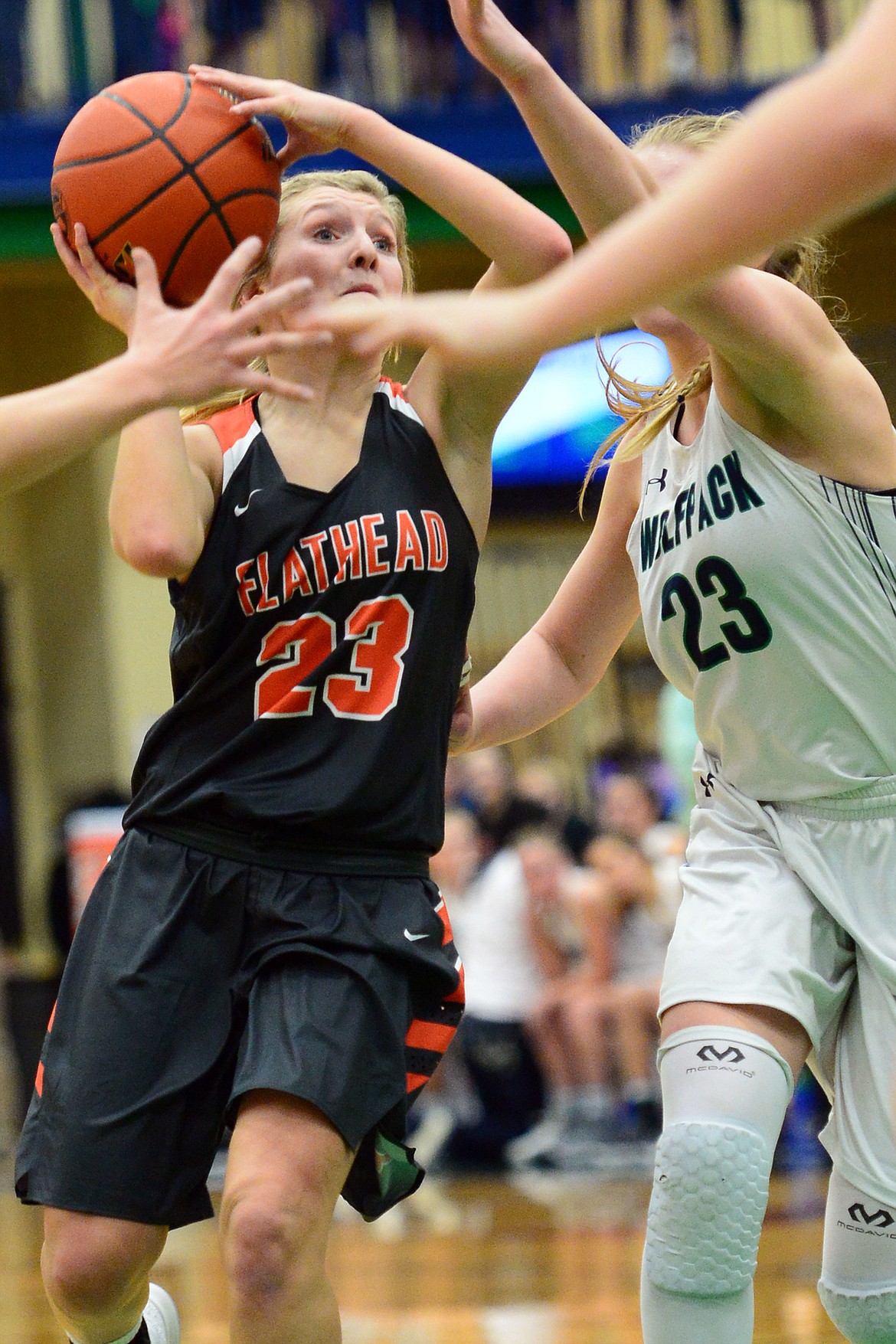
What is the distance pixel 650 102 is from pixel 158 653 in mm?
4493

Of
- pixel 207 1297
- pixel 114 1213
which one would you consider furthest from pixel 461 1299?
pixel 114 1213

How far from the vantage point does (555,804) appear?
985 centimetres

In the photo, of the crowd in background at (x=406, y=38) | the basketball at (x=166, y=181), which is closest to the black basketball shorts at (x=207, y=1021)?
the basketball at (x=166, y=181)

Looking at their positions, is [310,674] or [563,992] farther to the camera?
[563,992]

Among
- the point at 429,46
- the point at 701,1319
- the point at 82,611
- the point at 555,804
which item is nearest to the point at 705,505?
the point at 701,1319

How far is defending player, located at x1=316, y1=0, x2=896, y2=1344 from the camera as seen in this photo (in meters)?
2.62

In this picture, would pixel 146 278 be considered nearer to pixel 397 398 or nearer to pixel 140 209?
pixel 140 209

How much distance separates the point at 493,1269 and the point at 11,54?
24.5 ft

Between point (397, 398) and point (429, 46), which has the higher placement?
point (429, 46)

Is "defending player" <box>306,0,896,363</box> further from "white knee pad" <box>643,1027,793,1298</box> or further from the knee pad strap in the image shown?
the knee pad strap

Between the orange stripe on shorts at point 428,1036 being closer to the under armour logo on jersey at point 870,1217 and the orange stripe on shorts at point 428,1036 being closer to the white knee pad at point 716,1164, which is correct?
the white knee pad at point 716,1164

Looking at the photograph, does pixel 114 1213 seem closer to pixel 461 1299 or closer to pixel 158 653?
pixel 461 1299

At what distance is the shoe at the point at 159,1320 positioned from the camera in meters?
3.03

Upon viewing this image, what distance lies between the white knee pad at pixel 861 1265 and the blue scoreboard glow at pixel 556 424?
8002 mm
